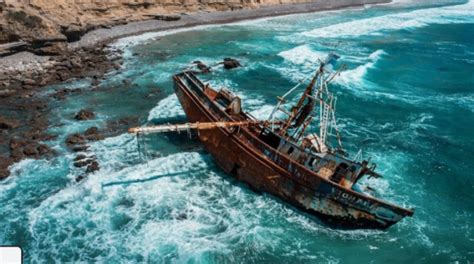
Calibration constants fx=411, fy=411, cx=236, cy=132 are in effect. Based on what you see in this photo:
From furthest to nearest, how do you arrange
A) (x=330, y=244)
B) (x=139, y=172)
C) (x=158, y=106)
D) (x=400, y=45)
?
(x=400, y=45)
(x=158, y=106)
(x=139, y=172)
(x=330, y=244)

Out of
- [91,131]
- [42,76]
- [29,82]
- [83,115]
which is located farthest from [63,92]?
[91,131]

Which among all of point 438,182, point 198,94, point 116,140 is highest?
point 198,94

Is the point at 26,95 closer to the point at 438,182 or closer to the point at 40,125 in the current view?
the point at 40,125

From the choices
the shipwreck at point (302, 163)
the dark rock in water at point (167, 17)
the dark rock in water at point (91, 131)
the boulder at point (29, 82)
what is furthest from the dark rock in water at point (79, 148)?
the dark rock in water at point (167, 17)

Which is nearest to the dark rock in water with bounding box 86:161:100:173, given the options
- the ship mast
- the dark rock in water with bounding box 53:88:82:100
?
the ship mast

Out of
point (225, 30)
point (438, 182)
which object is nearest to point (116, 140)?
point (438, 182)

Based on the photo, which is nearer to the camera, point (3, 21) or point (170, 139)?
point (170, 139)

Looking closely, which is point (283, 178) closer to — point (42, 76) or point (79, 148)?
point (79, 148)
